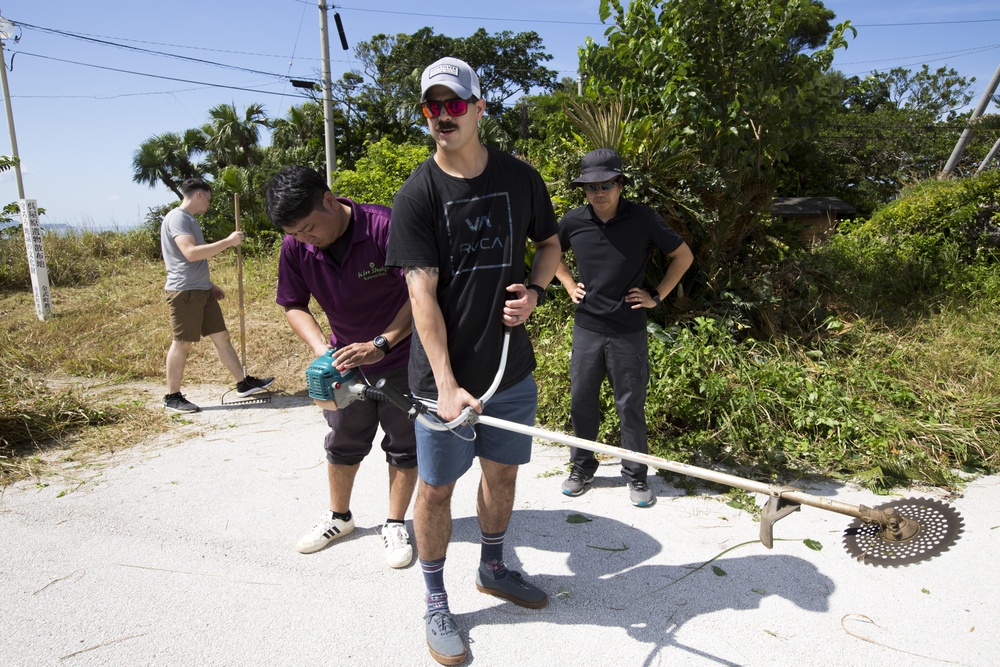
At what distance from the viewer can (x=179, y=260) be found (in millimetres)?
5266

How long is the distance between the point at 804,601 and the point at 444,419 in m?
1.76

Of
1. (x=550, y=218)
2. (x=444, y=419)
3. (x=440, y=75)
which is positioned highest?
(x=440, y=75)

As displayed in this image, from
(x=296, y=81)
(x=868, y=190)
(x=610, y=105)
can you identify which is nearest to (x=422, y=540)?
(x=610, y=105)

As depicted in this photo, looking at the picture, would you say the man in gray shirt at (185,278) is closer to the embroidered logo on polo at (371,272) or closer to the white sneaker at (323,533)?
the white sneaker at (323,533)

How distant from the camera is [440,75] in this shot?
2.05 meters

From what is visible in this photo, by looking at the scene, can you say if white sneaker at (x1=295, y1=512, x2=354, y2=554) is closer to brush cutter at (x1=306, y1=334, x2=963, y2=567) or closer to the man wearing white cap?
the man wearing white cap

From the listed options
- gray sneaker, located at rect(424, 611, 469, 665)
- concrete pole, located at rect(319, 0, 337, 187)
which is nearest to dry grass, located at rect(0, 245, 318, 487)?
gray sneaker, located at rect(424, 611, 469, 665)

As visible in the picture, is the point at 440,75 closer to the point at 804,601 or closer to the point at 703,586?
the point at 703,586

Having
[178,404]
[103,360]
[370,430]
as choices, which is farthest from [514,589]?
[103,360]

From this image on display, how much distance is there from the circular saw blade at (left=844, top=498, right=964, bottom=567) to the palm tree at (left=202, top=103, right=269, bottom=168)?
24.8 metres

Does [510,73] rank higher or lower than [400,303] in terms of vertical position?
higher

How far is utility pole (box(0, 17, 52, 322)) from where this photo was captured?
8.53 metres

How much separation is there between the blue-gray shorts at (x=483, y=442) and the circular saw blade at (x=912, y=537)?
1.20 m

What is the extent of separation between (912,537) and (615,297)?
1857mm
